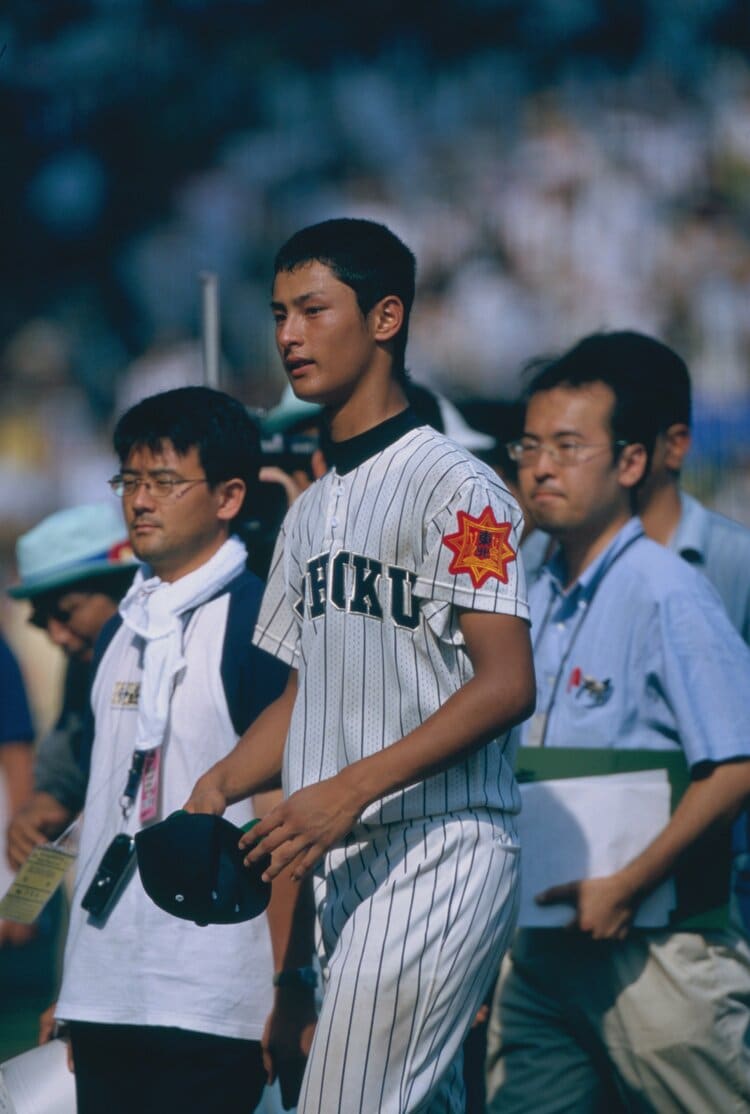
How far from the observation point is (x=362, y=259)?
8.21 ft

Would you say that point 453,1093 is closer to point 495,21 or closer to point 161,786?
point 161,786

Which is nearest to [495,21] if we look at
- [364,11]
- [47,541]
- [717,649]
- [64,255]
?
[364,11]

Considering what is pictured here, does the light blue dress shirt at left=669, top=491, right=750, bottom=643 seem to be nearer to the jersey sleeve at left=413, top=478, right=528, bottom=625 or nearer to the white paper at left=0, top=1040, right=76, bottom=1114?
the jersey sleeve at left=413, top=478, right=528, bottom=625

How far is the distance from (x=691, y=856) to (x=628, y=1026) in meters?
0.35

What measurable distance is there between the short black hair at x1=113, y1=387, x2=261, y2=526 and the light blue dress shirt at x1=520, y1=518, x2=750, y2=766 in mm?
713

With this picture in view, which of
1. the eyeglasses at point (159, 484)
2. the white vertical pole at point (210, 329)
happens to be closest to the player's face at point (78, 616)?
the white vertical pole at point (210, 329)

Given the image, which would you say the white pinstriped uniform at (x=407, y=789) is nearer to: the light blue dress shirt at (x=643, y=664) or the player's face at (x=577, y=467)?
the light blue dress shirt at (x=643, y=664)

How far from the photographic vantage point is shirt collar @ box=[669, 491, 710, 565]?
3.65 metres

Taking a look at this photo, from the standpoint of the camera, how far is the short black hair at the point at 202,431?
3.08 meters

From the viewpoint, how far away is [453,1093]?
2.42 meters

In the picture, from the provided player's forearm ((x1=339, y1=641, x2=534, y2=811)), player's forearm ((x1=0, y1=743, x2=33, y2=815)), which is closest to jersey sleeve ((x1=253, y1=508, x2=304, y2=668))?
player's forearm ((x1=339, y1=641, x2=534, y2=811))

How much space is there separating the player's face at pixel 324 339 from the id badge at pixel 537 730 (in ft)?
3.17

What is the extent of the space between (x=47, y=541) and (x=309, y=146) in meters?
3.57

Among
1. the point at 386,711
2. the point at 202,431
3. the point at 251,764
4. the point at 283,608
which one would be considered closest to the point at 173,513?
the point at 202,431
